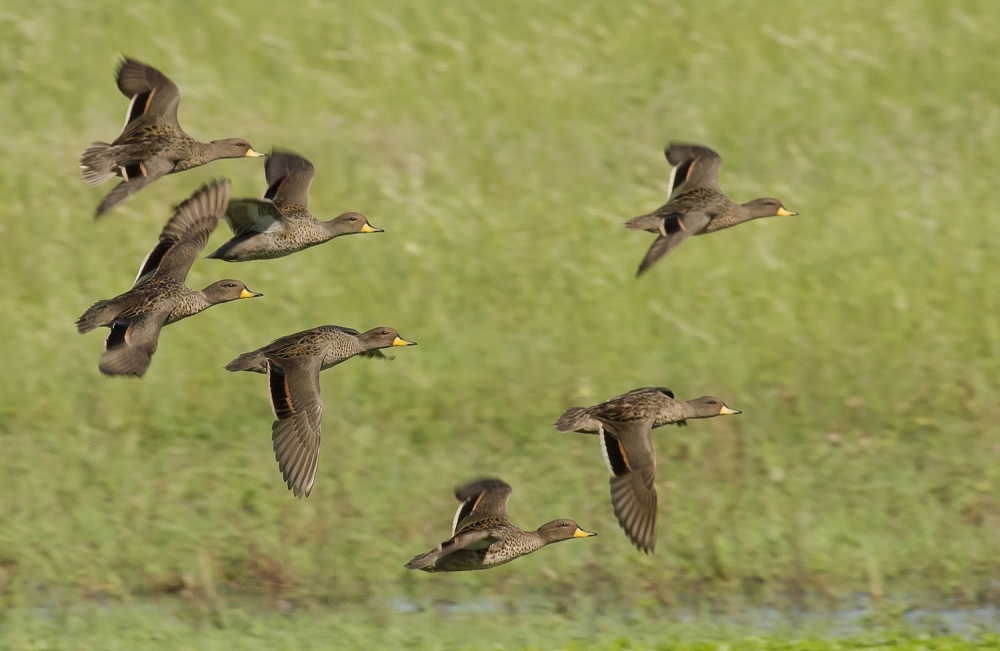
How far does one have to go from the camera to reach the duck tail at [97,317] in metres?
8.69

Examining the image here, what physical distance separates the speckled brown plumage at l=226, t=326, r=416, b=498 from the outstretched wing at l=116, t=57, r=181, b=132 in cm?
170

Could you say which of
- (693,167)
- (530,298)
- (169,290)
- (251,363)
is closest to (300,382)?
(251,363)

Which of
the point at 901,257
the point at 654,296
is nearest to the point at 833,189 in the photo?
the point at 901,257

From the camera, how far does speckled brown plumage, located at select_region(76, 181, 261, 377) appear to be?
876 cm

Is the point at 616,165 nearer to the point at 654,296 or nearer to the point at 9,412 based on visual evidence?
the point at 654,296

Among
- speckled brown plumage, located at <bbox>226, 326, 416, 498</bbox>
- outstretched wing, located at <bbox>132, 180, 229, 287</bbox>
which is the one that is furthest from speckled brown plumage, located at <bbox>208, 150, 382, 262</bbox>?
speckled brown plumage, located at <bbox>226, 326, 416, 498</bbox>

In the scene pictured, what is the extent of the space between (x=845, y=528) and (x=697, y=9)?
28.6 feet

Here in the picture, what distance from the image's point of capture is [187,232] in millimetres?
9312

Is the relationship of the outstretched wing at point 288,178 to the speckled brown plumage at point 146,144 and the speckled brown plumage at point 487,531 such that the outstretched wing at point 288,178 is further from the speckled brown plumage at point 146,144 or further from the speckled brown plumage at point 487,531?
the speckled brown plumage at point 487,531

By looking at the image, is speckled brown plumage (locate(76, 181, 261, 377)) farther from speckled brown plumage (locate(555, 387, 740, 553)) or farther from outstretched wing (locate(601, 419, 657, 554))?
outstretched wing (locate(601, 419, 657, 554))

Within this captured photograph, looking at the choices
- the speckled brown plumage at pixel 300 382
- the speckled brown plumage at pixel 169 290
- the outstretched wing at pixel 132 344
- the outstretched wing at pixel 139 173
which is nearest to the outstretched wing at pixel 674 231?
the speckled brown plumage at pixel 300 382

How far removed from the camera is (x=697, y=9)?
766 inches

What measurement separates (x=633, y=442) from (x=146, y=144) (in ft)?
11.4

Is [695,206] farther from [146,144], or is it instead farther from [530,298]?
[530,298]
